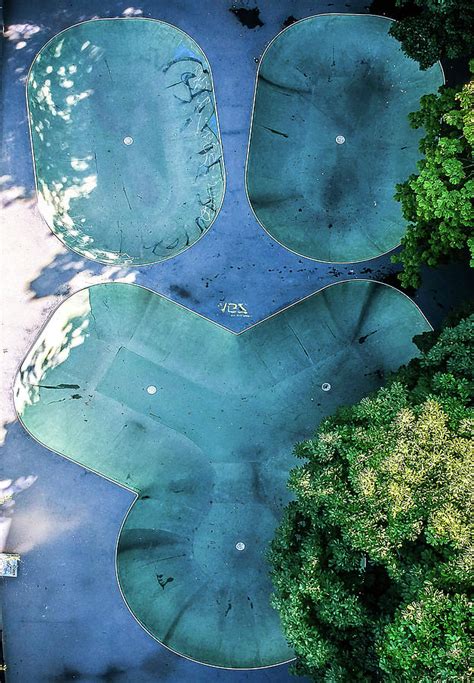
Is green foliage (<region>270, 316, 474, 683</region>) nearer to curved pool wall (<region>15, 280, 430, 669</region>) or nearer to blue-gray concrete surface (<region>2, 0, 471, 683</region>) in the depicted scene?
curved pool wall (<region>15, 280, 430, 669</region>)

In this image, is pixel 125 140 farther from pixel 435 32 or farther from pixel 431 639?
pixel 431 639

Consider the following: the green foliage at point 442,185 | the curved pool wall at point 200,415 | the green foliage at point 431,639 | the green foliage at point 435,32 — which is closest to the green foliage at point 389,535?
the green foliage at point 431,639

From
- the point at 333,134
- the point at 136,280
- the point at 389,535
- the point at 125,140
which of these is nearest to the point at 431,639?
the point at 389,535

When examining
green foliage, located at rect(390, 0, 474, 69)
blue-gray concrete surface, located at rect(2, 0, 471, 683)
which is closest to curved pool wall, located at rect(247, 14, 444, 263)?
blue-gray concrete surface, located at rect(2, 0, 471, 683)

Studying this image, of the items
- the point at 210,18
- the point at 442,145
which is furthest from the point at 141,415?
the point at 210,18

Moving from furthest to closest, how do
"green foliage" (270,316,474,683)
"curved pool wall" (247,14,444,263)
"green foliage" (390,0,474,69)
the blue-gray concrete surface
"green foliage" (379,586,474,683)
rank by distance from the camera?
"curved pool wall" (247,14,444,263) → the blue-gray concrete surface → "green foliage" (390,0,474,69) → "green foliage" (270,316,474,683) → "green foliage" (379,586,474,683)

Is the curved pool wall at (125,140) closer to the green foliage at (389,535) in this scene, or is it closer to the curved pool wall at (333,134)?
the curved pool wall at (333,134)

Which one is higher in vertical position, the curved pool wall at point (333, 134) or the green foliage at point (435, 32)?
the green foliage at point (435, 32)
